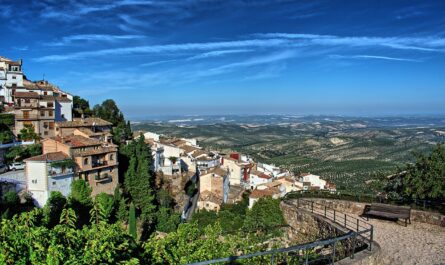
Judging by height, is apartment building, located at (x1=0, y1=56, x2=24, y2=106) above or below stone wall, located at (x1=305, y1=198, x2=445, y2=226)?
above

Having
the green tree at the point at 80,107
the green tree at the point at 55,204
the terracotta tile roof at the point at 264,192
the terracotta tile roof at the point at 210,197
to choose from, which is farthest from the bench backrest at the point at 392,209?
the green tree at the point at 80,107

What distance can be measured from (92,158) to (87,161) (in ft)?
2.41

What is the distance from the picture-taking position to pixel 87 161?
31.5 metres

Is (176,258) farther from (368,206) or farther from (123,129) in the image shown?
(123,129)

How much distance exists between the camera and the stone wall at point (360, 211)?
46.1 ft

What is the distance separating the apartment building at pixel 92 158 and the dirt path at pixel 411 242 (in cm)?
2482

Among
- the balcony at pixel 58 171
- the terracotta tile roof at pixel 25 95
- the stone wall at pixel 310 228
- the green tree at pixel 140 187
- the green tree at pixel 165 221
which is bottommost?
the green tree at pixel 165 221

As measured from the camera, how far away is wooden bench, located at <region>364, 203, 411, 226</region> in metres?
14.2

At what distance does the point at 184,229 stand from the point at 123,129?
39.7 metres

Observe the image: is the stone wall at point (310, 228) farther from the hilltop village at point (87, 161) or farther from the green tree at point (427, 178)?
the hilltop village at point (87, 161)

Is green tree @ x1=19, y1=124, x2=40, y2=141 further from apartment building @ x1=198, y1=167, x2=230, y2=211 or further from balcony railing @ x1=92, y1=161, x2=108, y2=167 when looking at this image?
apartment building @ x1=198, y1=167, x2=230, y2=211

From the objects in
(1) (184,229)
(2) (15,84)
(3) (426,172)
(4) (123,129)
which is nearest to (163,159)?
(4) (123,129)

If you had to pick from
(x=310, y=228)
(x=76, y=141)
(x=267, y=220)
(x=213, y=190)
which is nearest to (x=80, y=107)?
(x=76, y=141)

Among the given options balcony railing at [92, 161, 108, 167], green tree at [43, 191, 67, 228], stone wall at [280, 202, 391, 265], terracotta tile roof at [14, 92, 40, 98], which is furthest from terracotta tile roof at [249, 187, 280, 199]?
terracotta tile roof at [14, 92, 40, 98]
